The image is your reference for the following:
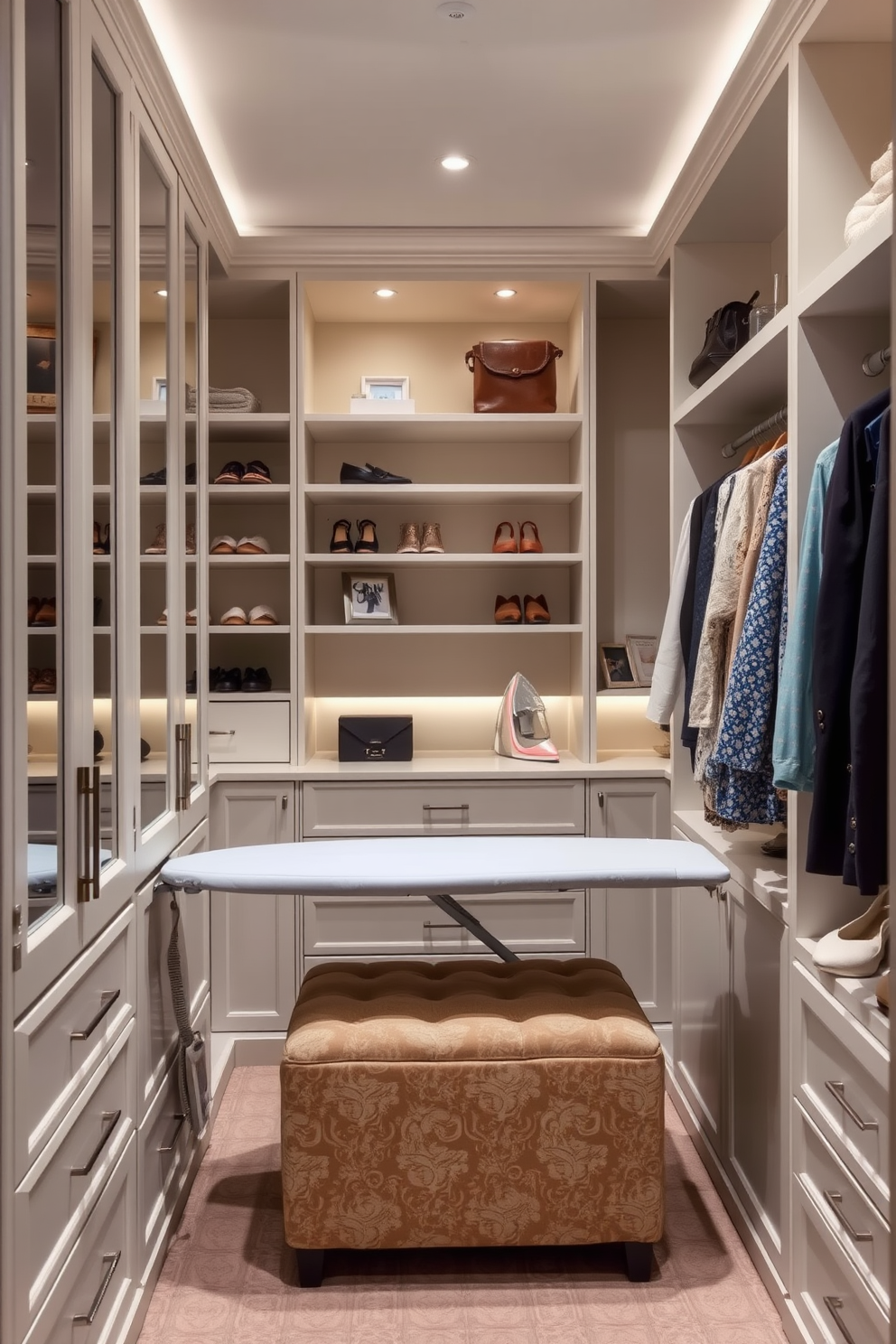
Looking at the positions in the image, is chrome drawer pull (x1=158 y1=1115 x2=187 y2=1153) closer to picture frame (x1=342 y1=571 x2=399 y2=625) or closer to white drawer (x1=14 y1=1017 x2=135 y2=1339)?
white drawer (x1=14 y1=1017 x2=135 y2=1339)

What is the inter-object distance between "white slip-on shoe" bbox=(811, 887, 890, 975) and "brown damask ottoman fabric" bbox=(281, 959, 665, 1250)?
1.54 feet

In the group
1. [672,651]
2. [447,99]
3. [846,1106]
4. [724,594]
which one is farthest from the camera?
[672,651]

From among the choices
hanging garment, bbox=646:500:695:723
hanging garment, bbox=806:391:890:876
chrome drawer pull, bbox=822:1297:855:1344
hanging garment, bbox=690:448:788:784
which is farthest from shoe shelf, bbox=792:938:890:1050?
hanging garment, bbox=646:500:695:723

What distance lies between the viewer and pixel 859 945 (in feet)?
6.00

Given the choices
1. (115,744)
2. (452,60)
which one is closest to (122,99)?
(452,60)

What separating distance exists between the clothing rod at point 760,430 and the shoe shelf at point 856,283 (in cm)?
37

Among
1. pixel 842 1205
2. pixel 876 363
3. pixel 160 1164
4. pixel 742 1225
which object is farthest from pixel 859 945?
pixel 160 1164

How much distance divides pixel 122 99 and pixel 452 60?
777 millimetres

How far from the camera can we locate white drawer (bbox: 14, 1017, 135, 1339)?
1434mm

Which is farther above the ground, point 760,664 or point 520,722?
point 760,664

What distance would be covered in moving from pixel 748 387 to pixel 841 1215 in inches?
72.9

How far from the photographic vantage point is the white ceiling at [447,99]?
2.24 m

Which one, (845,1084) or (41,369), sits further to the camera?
(845,1084)

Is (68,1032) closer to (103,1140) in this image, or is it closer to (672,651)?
(103,1140)
